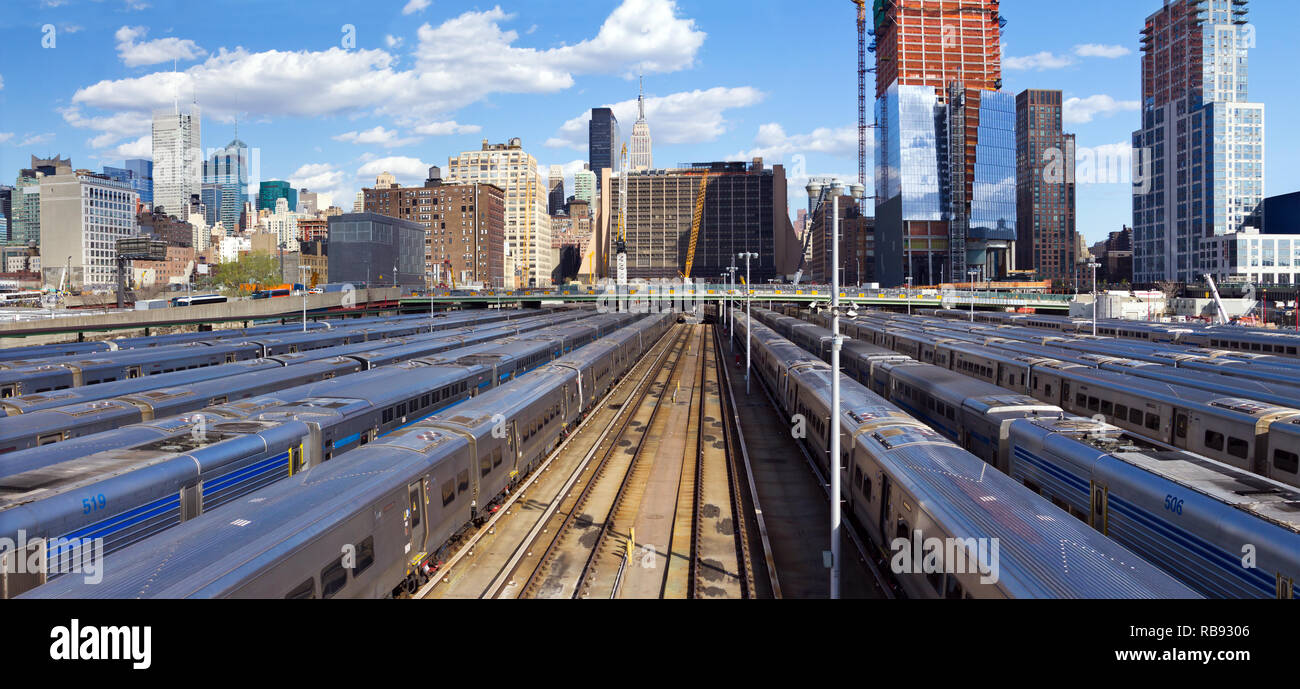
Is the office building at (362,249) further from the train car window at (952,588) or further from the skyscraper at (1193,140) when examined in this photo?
the skyscraper at (1193,140)

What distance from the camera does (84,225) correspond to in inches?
3821

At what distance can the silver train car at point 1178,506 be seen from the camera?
30.3ft

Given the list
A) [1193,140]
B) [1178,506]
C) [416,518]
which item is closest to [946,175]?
[1193,140]

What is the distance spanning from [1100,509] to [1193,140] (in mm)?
188506

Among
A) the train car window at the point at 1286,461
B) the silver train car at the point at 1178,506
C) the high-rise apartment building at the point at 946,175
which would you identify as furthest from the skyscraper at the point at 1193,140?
the silver train car at the point at 1178,506

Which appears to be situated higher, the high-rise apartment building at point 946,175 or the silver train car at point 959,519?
the high-rise apartment building at point 946,175

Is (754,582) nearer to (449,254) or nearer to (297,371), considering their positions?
(297,371)

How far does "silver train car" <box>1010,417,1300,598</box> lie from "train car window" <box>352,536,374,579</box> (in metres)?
12.7

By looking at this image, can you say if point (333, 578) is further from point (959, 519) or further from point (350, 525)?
point (959, 519)

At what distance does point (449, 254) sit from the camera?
7712 inches

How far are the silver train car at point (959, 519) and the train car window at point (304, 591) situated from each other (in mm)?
8991

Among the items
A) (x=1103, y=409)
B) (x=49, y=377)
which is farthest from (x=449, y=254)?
(x=1103, y=409)

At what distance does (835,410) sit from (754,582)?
15.0 ft
